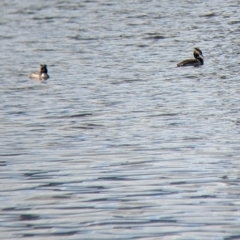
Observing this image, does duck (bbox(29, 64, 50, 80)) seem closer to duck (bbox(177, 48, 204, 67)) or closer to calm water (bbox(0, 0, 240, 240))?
calm water (bbox(0, 0, 240, 240))

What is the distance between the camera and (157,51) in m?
35.7

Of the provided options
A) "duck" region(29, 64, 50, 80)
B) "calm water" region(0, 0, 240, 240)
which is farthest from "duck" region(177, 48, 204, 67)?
"duck" region(29, 64, 50, 80)

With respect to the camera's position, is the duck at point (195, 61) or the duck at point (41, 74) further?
the duck at point (195, 61)

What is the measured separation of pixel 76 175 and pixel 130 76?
46.5 feet

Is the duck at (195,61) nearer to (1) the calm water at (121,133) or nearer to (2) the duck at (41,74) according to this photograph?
(1) the calm water at (121,133)

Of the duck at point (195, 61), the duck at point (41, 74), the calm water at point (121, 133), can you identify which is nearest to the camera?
the calm water at point (121, 133)

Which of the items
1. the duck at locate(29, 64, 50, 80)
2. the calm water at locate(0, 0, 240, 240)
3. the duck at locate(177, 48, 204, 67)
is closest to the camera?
the calm water at locate(0, 0, 240, 240)

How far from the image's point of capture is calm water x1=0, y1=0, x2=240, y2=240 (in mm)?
12844

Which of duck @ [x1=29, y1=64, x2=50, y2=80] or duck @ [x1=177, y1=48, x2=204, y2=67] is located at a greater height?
duck @ [x1=177, y1=48, x2=204, y2=67]

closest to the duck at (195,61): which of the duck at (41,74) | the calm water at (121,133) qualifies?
the calm water at (121,133)

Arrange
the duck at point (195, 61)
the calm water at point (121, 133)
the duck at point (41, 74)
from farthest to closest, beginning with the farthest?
1. the duck at point (195, 61)
2. the duck at point (41, 74)
3. the calm water at point (121, 133)

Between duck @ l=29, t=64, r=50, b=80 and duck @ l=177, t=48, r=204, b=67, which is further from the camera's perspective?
duck @ l=177, t=48, r=204, b=67

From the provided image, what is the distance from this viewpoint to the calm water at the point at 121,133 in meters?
12.8

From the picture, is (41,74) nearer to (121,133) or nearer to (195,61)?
(195,61)
